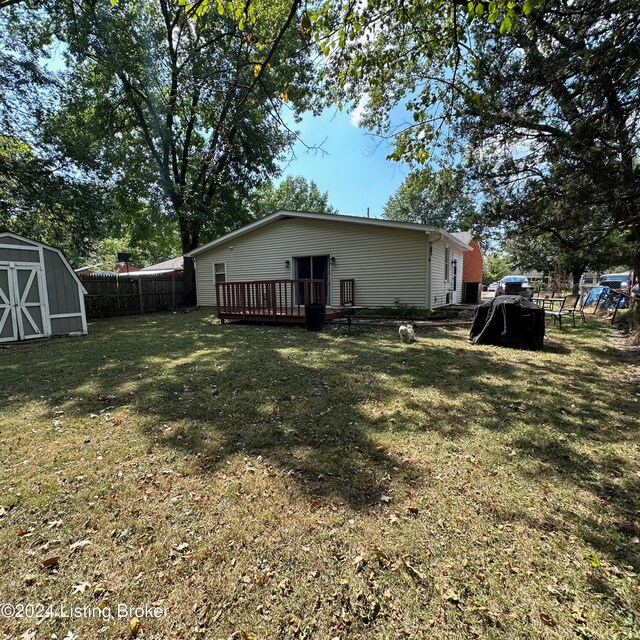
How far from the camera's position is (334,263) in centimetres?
1234

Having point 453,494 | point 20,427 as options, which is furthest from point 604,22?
point 20,427

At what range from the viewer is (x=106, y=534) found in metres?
2.00

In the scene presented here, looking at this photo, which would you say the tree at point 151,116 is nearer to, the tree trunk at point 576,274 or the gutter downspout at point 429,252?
the gutter downspout at point 429,252

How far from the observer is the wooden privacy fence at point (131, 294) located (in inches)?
519

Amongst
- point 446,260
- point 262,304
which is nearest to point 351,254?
point 262,304

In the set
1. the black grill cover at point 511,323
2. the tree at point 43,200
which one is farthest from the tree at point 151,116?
the black grill cover at point 511,323

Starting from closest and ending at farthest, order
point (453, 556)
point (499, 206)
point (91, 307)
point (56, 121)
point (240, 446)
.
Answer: point (453, 556) → point (240, 446) → point (499, 206) → point (56, 121) → point (91, 307)

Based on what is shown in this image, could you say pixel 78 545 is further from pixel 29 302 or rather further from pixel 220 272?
pixel 220 272

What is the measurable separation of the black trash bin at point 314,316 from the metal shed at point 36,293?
20.0 ft

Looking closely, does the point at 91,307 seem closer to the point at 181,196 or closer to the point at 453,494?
the point at 181,196

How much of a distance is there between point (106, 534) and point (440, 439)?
2.60m

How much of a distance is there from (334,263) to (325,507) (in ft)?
35.0

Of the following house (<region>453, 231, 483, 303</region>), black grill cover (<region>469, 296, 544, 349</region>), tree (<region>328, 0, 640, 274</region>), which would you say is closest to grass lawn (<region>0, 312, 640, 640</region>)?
black grill cover (<region>469, 296, 544, 349</region>)

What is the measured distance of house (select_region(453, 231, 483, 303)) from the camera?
16.8 metres
